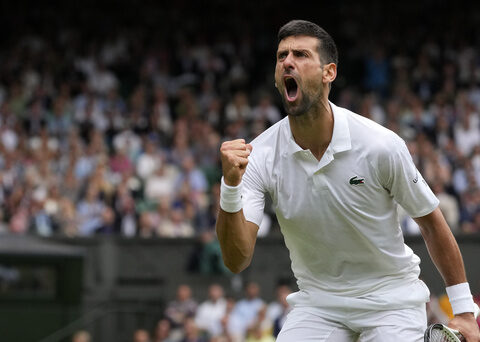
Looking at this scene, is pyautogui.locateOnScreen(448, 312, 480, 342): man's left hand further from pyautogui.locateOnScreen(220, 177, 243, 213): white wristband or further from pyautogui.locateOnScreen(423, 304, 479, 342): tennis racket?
pyautogui.locateOnScreen(220, 177, 243, 213): white wristband

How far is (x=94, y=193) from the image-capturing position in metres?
14.1

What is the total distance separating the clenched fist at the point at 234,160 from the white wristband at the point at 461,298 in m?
1.19

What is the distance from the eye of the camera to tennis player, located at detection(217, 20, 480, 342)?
459 centimetres

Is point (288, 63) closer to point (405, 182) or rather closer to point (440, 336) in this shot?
point (405, 182)

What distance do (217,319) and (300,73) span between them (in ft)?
26.7

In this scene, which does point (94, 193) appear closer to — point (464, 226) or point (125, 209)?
point (125, 209)

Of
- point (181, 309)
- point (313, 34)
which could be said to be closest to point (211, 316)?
point (181, 309)

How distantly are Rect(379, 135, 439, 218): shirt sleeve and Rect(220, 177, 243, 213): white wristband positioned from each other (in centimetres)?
71

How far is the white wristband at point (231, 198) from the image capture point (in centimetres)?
443

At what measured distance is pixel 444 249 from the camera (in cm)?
462

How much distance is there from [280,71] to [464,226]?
9380mm

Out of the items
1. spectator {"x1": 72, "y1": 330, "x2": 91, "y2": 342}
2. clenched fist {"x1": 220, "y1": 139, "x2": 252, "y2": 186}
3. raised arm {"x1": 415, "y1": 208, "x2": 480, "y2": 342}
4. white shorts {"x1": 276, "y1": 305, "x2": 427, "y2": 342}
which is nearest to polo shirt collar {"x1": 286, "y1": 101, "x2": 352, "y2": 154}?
clenched fist {"x1": 220, "y1": 139, "x2": 252, "y2": 186}

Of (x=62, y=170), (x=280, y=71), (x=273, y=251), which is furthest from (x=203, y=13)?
(x=280, y=71)

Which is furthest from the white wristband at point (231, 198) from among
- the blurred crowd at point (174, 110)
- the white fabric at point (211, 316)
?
the blurred crowd at point (174, 110)
